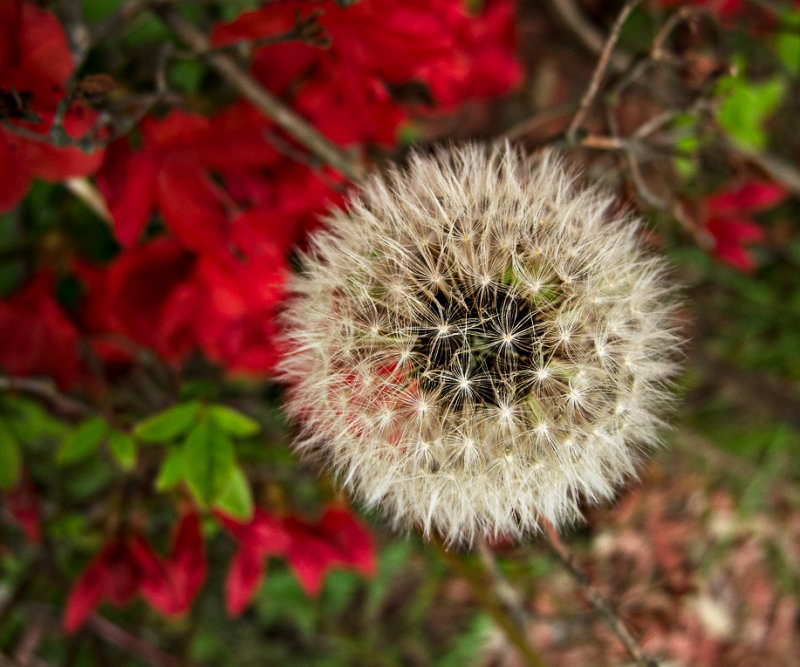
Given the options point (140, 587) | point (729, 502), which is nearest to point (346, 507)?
point (140, 587)

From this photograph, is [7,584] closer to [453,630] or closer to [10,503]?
[10,503]

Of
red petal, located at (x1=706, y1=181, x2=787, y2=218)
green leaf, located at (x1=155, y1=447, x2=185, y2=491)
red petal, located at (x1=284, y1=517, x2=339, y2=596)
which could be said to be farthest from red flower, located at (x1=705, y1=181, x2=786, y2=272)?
green leaf, located at (x1=155, y1=447, x2=185, y2=491)

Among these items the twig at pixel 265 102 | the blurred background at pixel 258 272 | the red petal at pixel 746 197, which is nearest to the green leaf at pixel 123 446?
the blurred background at pixel 258 272

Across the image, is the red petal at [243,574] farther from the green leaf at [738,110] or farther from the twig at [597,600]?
the green leaf at [738,110]

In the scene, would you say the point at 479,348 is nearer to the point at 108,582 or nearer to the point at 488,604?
the point at 488,604

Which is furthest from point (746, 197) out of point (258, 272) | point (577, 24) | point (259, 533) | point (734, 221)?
point (259, 533)

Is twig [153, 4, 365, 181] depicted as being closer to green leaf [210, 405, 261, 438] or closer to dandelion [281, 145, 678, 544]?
dandelion [281, 145, 678, 544]
